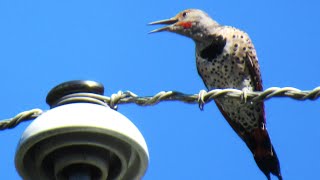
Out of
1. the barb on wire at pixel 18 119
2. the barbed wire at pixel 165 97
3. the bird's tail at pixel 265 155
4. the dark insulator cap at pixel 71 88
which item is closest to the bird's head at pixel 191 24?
the bird's tail at pixel 265 155

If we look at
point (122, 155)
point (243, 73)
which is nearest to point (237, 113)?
point (243, 73)

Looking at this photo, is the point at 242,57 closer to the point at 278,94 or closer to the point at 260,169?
the point at 260,169

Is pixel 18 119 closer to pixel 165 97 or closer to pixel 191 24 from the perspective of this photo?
pixel 165 97

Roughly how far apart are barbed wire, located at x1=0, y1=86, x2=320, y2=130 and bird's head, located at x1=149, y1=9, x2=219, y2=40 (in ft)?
11.9

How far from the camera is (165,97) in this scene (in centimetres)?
349

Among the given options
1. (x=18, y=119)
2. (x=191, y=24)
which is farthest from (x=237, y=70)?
(x=18, y=119)

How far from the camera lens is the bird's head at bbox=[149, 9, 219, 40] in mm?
7320

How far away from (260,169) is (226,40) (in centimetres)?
130

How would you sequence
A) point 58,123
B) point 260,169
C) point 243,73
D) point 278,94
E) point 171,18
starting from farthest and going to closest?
point 171,18 → point 243,73 → point 260,169 → point 278,94 → point 58,123

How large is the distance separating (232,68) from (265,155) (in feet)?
2.70

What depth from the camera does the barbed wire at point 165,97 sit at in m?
3.04

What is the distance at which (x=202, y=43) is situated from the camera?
7246mm

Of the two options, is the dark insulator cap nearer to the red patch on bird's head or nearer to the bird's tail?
the bird's tail

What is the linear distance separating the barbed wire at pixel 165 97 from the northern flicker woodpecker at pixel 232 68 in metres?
3.02
